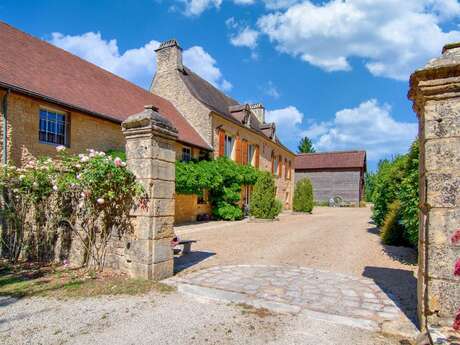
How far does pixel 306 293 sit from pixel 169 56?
1549 centimetres

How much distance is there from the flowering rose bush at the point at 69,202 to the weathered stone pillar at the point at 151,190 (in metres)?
0.22

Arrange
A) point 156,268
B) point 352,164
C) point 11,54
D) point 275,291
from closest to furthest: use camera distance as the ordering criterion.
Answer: point 275,291, point 156,268, point 11,54, point 352,164

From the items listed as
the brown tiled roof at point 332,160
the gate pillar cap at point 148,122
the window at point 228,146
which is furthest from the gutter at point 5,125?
the brown tiled roof at point 332,160

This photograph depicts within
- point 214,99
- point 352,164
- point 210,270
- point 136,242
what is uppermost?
point 214,99

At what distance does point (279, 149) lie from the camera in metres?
25.5

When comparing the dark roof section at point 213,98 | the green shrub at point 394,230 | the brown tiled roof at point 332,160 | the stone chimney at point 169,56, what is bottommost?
the green shrub at point 394,230

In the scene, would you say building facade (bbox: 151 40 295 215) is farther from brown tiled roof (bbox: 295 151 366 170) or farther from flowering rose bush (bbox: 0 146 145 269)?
brown tiled roof (bbox: 295 151 366 170)

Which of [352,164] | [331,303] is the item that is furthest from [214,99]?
[352,164]

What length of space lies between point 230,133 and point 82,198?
12790mm

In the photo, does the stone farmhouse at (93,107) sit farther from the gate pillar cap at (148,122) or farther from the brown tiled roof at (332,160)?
the brown tiled roof at (332,160)

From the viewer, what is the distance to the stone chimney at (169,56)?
55.3 feet

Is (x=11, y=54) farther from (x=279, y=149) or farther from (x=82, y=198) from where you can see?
(x=279, y=149)

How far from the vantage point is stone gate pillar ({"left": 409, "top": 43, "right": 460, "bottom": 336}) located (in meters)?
3.02

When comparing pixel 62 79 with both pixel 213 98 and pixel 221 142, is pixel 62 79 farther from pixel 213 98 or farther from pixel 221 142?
pixel 213 98
